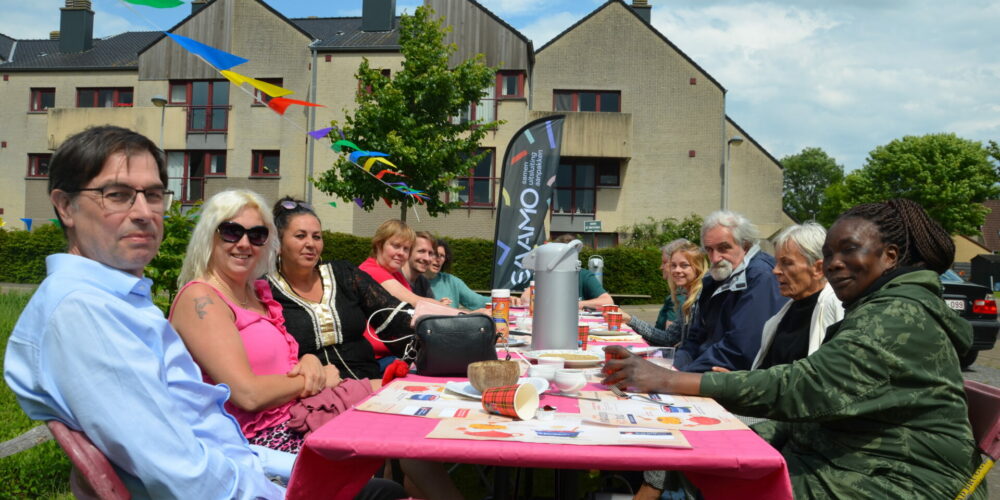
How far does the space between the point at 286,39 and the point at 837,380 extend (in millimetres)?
26427

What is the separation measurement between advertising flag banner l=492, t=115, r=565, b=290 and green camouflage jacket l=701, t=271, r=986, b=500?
709cm

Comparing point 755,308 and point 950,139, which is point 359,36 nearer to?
point 755,308

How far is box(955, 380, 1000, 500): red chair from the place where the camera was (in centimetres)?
191

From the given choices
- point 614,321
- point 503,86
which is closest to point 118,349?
point 614,321

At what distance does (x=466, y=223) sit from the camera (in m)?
24.3

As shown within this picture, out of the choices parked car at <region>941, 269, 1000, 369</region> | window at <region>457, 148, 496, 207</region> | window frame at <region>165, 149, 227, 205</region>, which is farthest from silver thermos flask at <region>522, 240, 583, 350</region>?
window frame at <region>165, 149, 227, 205</region>

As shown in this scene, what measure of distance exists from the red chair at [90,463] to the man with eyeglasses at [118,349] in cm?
2

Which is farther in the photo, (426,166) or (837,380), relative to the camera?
(426,166)

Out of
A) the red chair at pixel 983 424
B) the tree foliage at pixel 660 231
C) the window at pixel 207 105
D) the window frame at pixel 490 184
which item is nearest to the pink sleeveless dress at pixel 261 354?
the red chair at pixel 983 424

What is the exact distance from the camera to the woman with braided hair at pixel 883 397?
6.30 feet

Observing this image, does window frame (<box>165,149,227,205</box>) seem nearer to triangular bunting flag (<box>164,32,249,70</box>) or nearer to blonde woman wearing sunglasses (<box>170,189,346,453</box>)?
triangular bunting flag (<box>164,32,249,70</box>)

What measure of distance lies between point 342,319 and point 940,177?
4584 cm

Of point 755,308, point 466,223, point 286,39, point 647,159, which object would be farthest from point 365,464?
point 286,39

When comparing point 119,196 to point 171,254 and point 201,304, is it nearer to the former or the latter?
point 201,304
